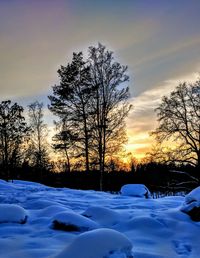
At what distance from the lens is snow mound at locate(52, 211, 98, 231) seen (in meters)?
5.59

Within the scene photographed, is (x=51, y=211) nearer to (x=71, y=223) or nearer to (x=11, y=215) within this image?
(x=11, y=215)

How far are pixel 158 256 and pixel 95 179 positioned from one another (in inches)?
845

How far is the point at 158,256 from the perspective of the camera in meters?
4.59

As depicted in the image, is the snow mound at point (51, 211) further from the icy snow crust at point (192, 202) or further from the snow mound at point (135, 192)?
the snow mound at point (135, 192)

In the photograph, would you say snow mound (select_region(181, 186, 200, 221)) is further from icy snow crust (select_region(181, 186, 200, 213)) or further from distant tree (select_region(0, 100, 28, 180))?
distant tree (select_region(0, 100, 28, 180))

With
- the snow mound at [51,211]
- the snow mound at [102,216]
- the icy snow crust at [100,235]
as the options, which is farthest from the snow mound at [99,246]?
the snow mound at [51,211]

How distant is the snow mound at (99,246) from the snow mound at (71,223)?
63.0 inches

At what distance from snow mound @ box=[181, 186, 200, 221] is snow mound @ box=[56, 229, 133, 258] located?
121 inches

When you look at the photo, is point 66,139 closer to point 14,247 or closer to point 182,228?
point 182,228

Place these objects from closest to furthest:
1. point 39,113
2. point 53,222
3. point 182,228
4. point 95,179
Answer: point 53,222, point 182,228, point 95,179, point 39,113

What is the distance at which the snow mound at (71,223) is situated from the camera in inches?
220

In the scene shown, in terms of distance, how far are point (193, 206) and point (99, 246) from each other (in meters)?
3.66

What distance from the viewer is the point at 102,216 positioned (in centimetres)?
645

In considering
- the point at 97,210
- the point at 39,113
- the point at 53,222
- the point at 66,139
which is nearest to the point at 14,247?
the point at 53,222
